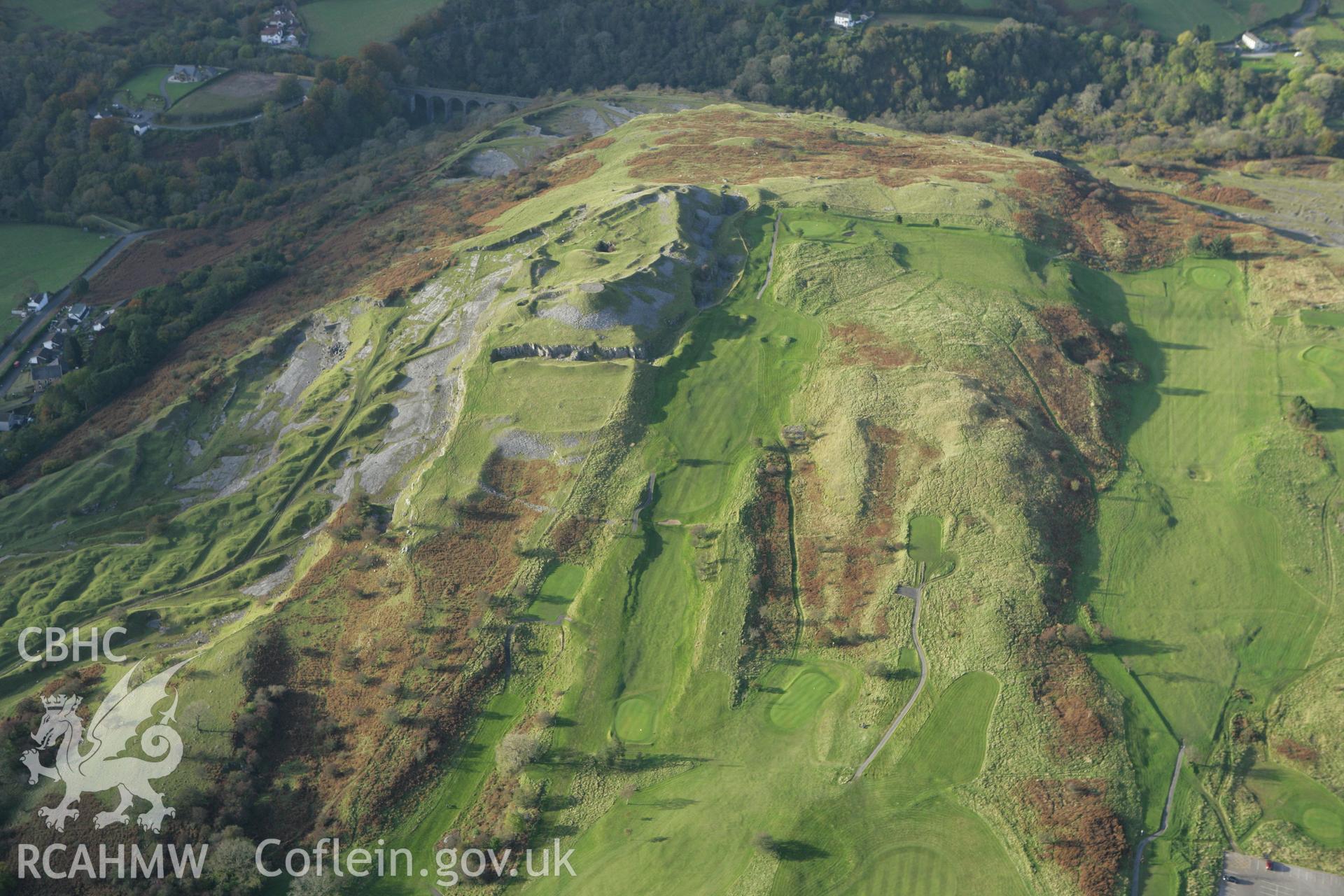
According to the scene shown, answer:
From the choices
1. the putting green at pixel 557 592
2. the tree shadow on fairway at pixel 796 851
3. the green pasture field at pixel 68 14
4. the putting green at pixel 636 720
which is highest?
the green pasture field at pixel 68 14

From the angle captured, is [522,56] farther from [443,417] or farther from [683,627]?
[683,627]

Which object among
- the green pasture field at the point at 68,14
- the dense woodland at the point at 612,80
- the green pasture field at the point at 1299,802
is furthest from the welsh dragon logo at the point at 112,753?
the green pasture field at the point at 68,14

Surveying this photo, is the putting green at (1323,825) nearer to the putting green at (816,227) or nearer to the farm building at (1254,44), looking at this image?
the putting green at (816,227)

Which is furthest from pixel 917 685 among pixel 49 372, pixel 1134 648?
pixel 49 372

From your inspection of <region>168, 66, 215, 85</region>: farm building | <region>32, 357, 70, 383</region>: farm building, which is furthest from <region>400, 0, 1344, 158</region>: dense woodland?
<region>32, 357, 70, 383</region>: farm building

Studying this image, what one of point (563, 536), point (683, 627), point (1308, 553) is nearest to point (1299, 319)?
point (1308, 553)

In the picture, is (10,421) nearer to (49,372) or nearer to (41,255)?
(49,372)
